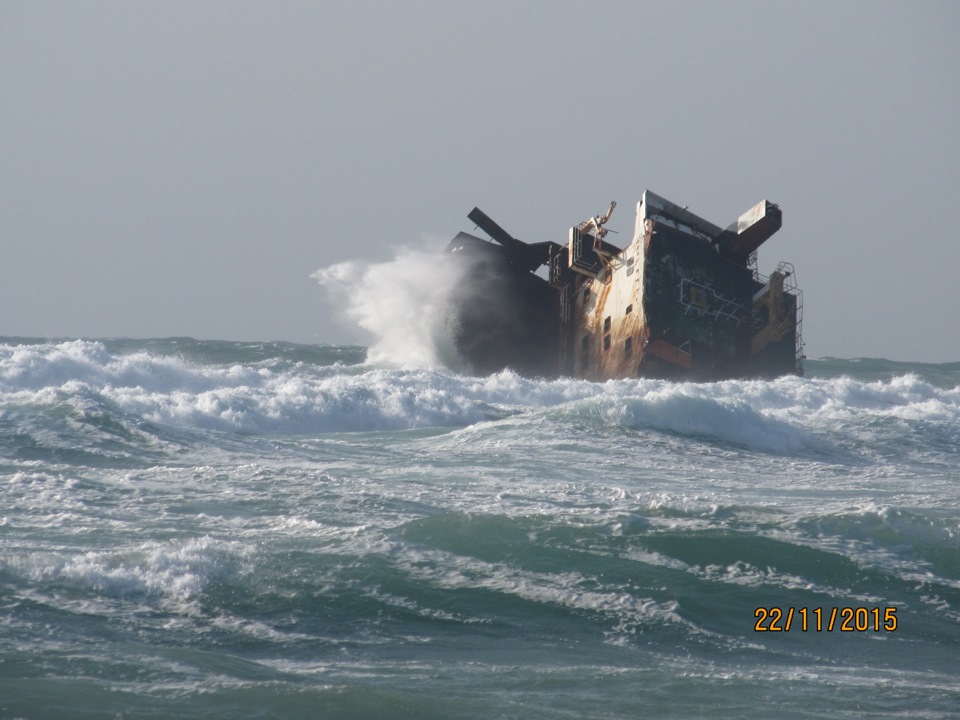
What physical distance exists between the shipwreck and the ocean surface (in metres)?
8.23

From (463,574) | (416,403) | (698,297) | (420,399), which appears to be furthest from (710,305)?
(463,574)

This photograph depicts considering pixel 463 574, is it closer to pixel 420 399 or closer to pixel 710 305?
pixel 420 399

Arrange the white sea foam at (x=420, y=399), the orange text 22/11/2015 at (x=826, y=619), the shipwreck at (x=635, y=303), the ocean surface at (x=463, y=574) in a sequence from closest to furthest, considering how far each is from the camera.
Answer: the ocean surface at (x=463, y=574)
the orange text 22/11/2015 at (x=826, y=619)
the white sea foam at (x=420, y=399)
the shipwreck at (x=635, y=303)

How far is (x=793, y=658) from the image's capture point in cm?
838

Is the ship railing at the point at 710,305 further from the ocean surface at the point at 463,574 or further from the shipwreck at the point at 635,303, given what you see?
the ocean surface at the point at 463,574

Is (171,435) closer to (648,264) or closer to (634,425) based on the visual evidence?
(634,425)

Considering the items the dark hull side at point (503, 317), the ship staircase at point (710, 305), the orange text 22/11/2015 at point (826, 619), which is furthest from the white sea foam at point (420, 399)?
the orange text 22/11/2015 at point (826, 619)

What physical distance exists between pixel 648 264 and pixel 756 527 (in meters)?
15.2

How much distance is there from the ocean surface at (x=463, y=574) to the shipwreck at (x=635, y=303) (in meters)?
8.23

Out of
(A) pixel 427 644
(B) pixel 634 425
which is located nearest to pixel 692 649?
(A) pixel 427 644

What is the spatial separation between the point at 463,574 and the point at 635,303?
56.8 ft

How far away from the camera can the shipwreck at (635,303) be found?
26375 mm

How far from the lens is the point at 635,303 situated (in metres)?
26.3

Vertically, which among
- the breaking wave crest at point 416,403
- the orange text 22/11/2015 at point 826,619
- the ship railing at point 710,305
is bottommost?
the orange text 22/11/2015 at point 826,619
